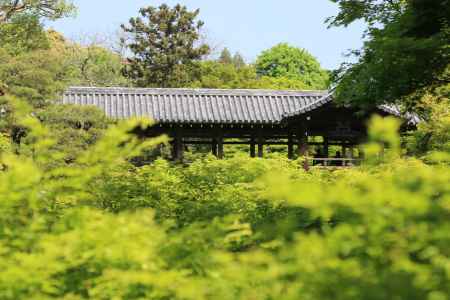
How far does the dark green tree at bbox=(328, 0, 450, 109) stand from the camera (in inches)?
316

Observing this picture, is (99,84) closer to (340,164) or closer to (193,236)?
(340,164)

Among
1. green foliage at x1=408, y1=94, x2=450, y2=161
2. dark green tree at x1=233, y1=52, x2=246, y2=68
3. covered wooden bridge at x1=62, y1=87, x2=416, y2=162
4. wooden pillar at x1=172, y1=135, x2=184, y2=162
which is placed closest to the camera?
green foliage at x1=408, y1=94, x2=450, y2=161

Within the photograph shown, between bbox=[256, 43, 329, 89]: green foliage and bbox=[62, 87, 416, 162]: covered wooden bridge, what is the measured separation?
29.4 m

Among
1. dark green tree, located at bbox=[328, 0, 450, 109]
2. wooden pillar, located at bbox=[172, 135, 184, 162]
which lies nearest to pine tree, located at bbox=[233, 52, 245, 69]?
wooden pillar, located at bbox=[172, 135, 184, 162]

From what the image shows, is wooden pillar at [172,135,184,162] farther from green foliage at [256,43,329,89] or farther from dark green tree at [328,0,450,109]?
A: green foliage at [256,43,329,89]

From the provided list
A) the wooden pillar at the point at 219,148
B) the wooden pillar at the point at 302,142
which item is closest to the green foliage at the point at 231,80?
the wooden pillar at the point at 219,148

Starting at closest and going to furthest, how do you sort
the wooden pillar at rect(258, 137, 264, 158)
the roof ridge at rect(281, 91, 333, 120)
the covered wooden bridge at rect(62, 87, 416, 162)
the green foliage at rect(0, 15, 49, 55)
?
the roof ridge at rect(281, 91, 333, 120)
the wooden pillar at rect(258, 137, 264, 158)
the covered wooden bridge at rect(62, 87, 416, 162)
the green foliage at rect(0, 15, 49, 55)

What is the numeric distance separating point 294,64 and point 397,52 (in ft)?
156

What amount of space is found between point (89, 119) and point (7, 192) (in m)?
13.5

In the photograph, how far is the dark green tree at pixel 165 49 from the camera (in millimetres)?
39938

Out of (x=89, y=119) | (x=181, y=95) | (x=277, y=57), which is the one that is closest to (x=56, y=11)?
(x=181, y=95)

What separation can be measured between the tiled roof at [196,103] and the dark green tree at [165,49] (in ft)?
45.8

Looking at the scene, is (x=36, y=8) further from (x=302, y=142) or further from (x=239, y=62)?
(x=239, y=62)

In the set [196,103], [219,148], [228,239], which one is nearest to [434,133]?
[219,148]
